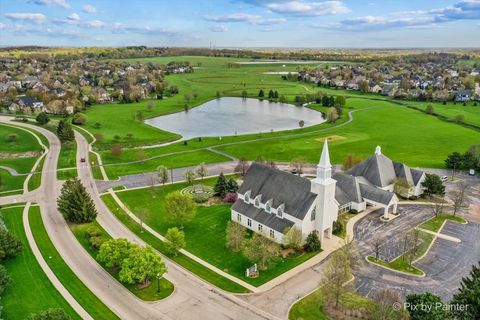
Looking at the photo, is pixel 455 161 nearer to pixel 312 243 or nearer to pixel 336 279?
pixel 312 243

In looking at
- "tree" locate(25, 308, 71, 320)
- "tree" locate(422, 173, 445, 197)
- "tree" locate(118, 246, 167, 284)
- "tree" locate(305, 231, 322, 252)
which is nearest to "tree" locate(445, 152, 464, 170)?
"tree" locate(422, 173, 445, 197)

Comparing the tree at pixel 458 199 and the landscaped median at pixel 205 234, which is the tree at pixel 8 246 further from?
the tree at pixel 458 199

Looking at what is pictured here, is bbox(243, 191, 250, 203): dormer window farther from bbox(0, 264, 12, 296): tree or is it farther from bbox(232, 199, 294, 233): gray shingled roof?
bbox(0, 264, 12, 296): tree

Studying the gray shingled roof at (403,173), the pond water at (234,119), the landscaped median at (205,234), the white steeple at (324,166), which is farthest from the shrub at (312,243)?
the pond water at (234,119)

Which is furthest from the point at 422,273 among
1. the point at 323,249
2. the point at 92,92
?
the point at 92,92

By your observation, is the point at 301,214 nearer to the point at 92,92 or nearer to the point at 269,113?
the point at 269,113

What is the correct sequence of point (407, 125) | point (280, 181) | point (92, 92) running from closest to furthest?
point (280, 181) < point (407, 125) < point (92, 92)

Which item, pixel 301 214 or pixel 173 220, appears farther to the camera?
pixel 173 220
